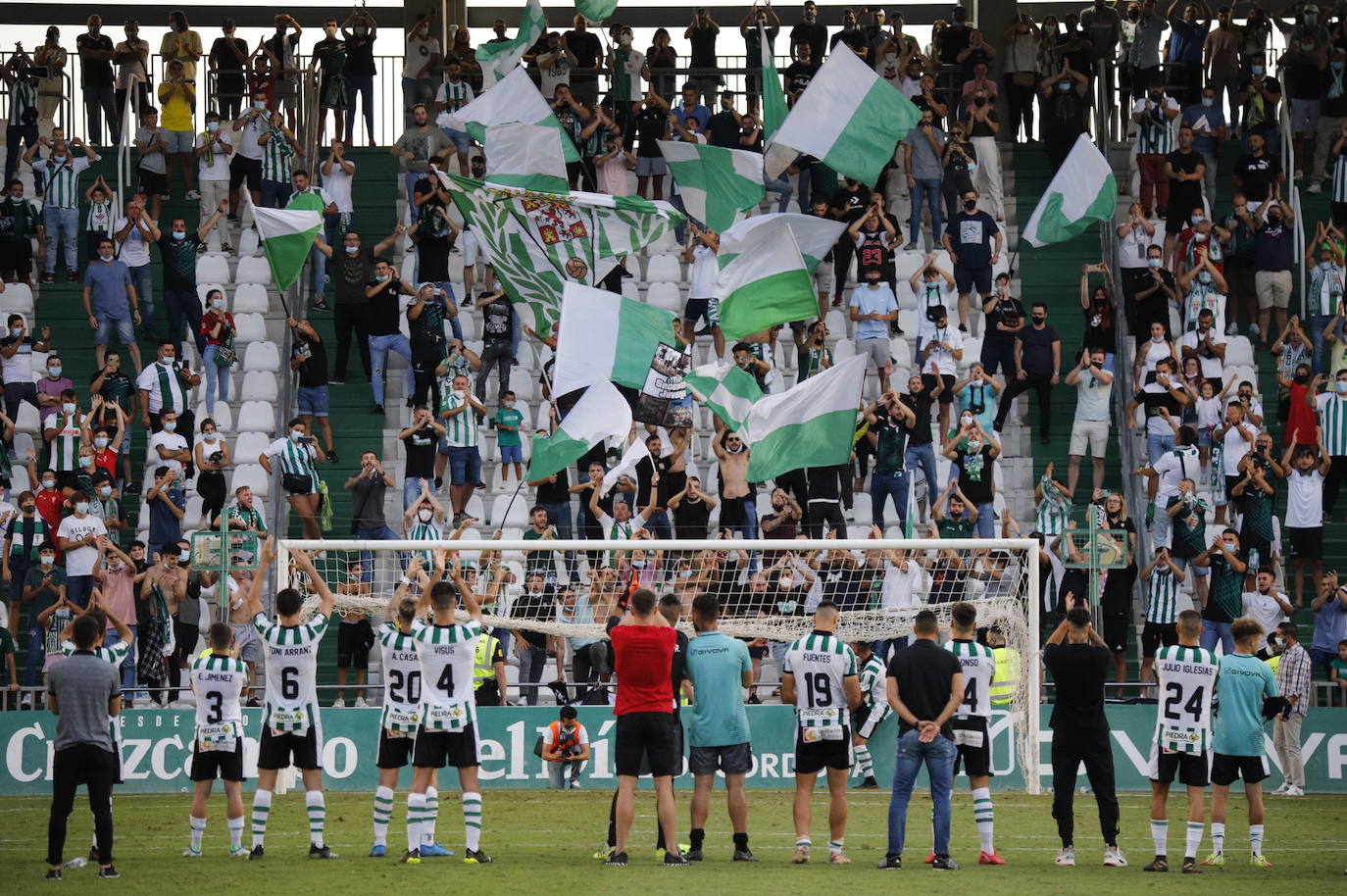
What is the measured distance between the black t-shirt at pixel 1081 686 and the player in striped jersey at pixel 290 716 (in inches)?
217

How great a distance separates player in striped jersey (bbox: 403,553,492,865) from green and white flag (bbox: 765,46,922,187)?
10038mm

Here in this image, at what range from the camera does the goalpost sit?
20.0m

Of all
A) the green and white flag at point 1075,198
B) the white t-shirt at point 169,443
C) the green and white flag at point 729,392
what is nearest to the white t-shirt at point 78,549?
the white t-shirt at point 169,443

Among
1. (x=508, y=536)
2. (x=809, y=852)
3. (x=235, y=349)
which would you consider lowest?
(x=809, y=852)

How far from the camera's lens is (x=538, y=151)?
24.6 meters

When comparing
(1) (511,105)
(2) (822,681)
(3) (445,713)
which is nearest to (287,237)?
(1) (511,105)

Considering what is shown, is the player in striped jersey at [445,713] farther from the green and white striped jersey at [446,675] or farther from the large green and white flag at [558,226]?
the large green and white flag at [558,226]

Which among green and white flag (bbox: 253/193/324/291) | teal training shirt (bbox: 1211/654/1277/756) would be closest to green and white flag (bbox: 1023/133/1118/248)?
green and white flag (bbox: 253/193/324/291)

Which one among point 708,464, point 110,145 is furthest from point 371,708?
point 110,145

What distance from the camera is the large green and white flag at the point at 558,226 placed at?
23.7m

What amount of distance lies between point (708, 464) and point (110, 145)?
38.9 ft

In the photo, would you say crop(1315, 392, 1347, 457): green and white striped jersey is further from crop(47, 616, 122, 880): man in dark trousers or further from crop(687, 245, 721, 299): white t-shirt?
crop(47, 616, 122, 880): man in dark trousers

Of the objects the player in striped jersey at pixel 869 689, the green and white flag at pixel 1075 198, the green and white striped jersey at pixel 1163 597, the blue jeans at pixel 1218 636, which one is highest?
the green and white flag at pixel 1075 198

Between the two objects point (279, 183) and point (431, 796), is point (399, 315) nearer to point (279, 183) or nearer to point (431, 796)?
point (279, 183)
